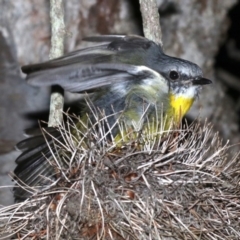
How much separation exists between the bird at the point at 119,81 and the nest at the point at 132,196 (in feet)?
1.48

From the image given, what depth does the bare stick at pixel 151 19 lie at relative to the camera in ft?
16.4

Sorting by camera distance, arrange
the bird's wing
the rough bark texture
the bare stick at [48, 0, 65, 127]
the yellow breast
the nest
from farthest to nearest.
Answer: the rough bark texture, the bare stick at [48, 0, 65, 127], the yellow breast, the bird's wing, the nest

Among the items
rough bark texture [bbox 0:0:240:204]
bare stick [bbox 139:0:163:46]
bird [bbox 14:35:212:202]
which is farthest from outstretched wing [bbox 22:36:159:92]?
rough bark texture [bbox 0:0:240:204]

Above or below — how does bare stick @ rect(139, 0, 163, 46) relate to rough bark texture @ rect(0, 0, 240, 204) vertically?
above

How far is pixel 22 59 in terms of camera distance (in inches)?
236

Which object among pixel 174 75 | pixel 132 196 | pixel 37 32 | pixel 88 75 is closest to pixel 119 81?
pixel 88 75

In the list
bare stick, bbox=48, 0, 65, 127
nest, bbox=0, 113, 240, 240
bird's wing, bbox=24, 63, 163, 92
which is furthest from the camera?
bare stick, bbox=48, 0, 65, 127

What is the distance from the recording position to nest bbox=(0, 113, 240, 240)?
4.06 meters

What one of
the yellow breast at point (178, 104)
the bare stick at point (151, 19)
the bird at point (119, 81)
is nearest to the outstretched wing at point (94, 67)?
the bird at point (119, 81)

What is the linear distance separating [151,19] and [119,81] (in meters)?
0.39

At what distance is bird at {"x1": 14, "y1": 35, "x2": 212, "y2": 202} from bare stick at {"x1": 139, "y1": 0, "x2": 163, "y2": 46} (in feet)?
0.35

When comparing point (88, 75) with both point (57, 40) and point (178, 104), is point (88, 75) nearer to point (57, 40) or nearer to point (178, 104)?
point (57, 40)

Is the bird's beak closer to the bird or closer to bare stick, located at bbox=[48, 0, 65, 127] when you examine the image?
the bird

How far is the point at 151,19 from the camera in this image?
16.4ft
